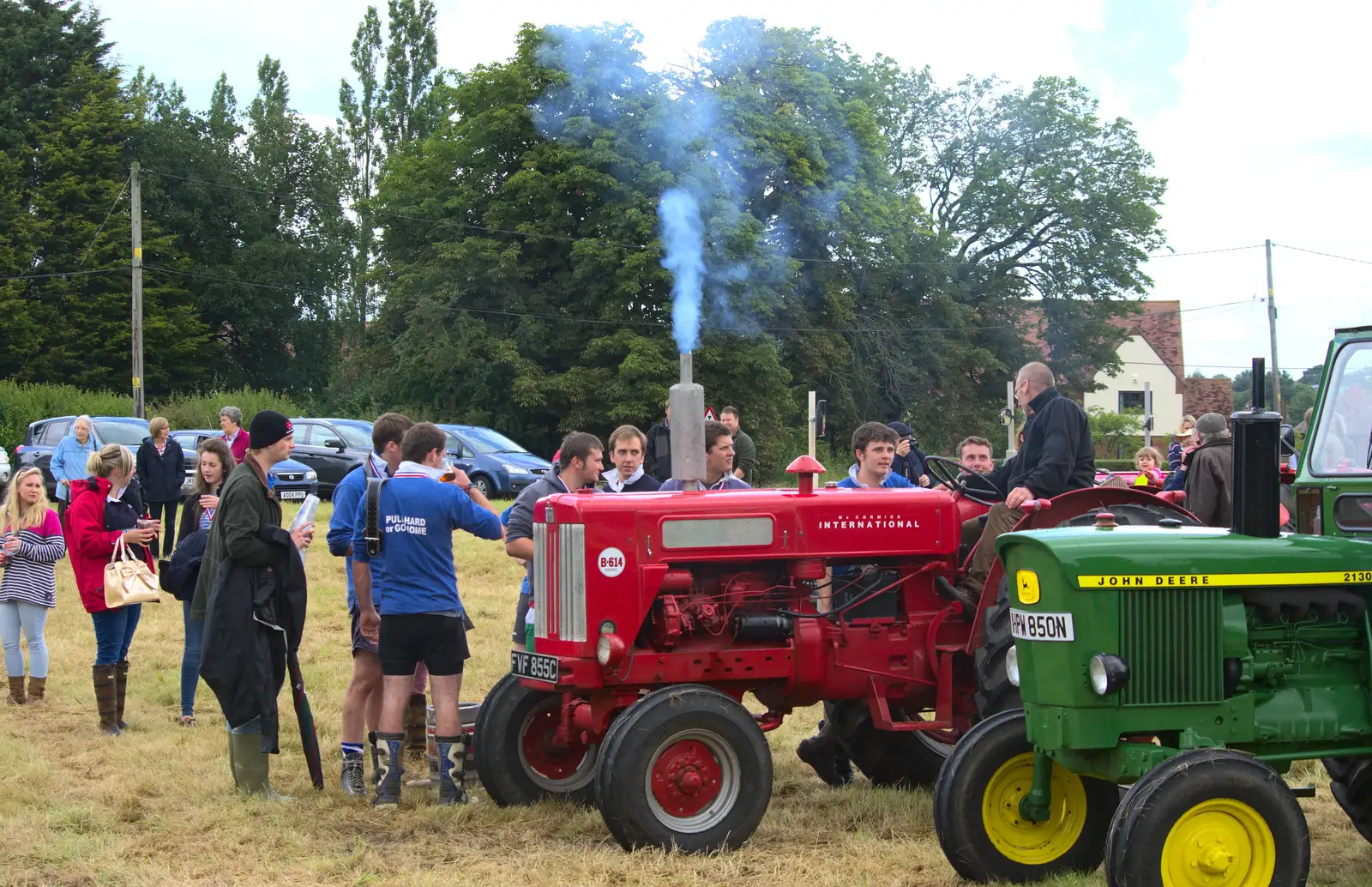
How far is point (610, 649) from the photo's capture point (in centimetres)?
589

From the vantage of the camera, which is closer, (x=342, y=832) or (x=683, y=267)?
(x=342, y=832)

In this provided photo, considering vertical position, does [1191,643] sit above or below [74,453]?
below

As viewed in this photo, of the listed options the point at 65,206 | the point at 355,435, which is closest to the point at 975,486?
the point at 355,435

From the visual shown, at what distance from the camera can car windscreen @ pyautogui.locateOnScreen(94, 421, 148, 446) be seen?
21625 mm

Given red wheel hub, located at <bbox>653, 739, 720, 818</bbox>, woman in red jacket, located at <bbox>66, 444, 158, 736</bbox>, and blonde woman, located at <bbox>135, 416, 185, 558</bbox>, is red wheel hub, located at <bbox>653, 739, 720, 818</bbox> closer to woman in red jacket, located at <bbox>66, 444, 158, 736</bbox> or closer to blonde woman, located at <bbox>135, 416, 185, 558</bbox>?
woman in red jacket, located at <bbox>66, 444, 158, 736</bbox>

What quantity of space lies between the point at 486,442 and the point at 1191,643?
2059 cm

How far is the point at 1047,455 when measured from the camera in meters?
6.62

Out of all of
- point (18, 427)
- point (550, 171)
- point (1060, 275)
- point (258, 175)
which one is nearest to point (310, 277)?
point (258, 175)

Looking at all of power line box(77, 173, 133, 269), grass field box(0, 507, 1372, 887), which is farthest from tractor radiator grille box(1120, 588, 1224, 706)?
power line box(77, 173, 133, 269)

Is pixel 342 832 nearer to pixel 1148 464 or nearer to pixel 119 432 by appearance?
pixel 1148 464

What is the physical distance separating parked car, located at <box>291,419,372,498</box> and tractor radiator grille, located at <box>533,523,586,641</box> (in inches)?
665

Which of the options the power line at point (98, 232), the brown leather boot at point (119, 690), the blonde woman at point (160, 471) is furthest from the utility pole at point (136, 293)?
the brown leather boot at point (119, 690)

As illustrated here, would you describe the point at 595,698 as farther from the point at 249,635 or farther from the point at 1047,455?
the point at 1047,455

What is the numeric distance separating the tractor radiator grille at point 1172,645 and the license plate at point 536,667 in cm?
235
